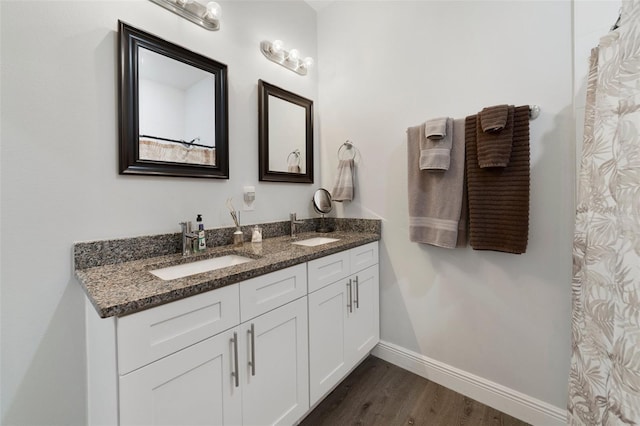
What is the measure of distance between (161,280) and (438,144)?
Answer: 4.82 ft

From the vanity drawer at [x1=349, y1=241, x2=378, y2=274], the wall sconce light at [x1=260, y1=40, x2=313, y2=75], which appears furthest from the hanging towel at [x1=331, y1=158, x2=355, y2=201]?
the wall sconce light at [x1=260, y1=40, x2=313, y2=75]

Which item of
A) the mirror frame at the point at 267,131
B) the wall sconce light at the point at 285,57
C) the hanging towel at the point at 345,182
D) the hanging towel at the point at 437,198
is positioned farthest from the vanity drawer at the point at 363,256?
the wall sconce light at the point at 285,57

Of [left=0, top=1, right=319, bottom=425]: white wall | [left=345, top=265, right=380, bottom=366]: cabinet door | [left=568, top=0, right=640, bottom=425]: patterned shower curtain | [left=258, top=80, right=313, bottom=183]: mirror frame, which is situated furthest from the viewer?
[left=258, top=80, right=313, bottom=183]: mirror frame

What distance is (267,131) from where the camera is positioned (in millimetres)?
1763

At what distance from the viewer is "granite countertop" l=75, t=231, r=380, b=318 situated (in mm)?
727

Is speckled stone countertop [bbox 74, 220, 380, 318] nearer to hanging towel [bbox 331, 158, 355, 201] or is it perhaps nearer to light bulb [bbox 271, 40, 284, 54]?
hanging towel [bbox 331, 158, 355, 201]

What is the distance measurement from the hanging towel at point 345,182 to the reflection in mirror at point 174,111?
2.94 feet

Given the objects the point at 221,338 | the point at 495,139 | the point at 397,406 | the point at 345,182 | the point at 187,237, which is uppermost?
the point at 495,139

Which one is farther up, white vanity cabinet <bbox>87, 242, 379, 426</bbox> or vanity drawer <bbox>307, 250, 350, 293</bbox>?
vanity drawer <bbox>307, 250, 350, 293</bbox>

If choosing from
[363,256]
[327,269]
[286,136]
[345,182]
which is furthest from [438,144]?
[286,136]

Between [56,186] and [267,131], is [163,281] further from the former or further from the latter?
[267,131]

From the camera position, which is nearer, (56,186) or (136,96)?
(56,186)

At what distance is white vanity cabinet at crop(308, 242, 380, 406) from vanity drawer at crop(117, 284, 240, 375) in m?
0.45

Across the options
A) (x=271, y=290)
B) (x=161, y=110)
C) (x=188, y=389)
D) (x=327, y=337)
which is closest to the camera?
(x=188, y=389)
